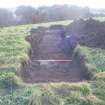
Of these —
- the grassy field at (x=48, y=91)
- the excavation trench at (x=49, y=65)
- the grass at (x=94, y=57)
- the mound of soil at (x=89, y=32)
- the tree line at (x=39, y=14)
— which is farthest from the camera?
the tree line at (x=39, y=14)

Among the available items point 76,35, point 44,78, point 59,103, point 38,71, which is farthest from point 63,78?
point 76,35

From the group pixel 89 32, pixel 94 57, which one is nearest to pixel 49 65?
pixel 94 57

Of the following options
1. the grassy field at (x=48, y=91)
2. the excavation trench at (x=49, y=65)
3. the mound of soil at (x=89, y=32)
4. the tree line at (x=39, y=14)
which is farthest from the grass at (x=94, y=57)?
the tree line at (x=39, y=14)

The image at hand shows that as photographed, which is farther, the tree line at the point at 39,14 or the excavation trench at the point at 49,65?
the tree line at the point at 39,14

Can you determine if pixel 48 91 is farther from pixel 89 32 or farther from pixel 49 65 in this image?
pixel 89 32

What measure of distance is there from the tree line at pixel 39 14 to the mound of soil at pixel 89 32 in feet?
60.0

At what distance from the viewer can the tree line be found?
4844 cm

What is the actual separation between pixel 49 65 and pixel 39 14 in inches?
1215

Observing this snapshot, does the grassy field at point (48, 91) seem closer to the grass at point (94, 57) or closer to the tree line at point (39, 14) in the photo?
the grass at point (94, 57)

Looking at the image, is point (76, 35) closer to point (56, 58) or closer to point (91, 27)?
point (91, 27)

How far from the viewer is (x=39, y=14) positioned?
4959 centimetres

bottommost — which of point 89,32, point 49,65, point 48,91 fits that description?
point 49,65

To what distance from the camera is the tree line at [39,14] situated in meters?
48.4

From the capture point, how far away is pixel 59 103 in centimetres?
1180
